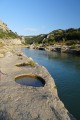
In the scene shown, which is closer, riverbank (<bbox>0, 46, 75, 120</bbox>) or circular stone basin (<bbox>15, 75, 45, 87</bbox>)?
riverbank (<bbox>0, 46, 75, 120</bbox>)

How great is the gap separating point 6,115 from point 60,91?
46.0 feet

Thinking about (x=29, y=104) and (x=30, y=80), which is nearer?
(x=29, y=104)

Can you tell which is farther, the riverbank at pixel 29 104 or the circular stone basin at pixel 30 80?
the circular stone basin at pixel 30 80

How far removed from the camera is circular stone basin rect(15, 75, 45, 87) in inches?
1099

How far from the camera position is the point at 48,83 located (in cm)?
A: 2677

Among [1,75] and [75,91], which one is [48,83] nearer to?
[75,91]

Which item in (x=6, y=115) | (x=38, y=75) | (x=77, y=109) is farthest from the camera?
(x=38, y=75)

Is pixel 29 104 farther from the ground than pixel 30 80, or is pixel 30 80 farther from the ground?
pixel 29 104

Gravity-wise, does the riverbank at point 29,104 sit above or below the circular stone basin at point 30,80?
above

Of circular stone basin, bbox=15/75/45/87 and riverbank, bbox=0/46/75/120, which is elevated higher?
riverbank, bbox=0/46/75/120

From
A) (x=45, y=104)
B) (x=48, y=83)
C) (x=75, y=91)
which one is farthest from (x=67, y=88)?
(x=45, y=104)

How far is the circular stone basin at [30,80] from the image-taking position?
91.6 feet

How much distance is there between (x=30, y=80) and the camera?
30000 millimetres

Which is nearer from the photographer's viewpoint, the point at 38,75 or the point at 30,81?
the point at 30,81
